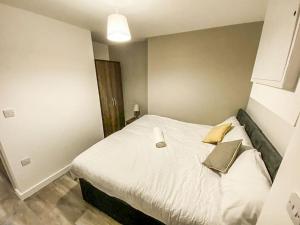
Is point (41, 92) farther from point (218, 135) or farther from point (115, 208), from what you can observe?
point (218, 135)

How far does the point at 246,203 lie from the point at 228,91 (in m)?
2.02

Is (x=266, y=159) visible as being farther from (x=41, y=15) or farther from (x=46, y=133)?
(x=41, y=15)

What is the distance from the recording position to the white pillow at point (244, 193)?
34.8 inches

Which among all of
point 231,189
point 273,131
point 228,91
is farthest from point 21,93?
point 228,91

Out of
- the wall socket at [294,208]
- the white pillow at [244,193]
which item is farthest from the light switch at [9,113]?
the wall socket at [294,208]

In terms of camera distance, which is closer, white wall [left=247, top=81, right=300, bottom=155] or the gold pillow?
white wall [left=247, top=81, right=300, bottom=155]

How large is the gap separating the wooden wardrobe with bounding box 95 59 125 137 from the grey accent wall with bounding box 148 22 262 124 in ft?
2.81

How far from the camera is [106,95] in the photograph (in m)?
3.13

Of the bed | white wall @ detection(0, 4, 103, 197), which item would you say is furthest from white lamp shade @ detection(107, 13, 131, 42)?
the bed

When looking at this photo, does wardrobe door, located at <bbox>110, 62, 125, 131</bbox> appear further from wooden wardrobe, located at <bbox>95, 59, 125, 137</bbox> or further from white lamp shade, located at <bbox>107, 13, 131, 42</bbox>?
white lamp shade, located at <bbox>107, 13, 131, 42</bbox>

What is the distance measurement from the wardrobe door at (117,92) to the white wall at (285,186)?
126 inches

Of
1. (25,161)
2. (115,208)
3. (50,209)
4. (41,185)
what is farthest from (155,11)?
(41,185)

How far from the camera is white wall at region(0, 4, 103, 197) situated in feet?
5.32

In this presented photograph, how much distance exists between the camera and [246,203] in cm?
90
